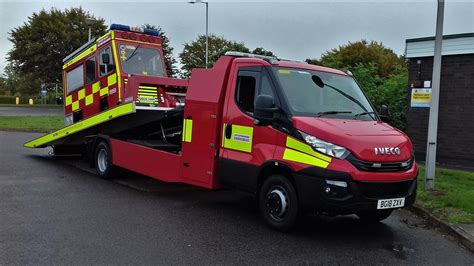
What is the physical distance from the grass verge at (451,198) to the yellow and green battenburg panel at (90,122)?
5.45 meters

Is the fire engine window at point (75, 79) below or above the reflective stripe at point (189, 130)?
above

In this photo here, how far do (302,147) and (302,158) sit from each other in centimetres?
14

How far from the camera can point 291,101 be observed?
20.5 feet

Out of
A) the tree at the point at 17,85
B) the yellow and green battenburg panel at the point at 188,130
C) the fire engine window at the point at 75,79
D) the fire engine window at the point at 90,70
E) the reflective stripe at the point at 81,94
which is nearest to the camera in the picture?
the yellow and green battenburg panel at the point at 188,130

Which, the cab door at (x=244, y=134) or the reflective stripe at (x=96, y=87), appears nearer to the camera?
the cab door at (x=244, y=134)

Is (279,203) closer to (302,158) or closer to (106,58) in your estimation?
(302,158)

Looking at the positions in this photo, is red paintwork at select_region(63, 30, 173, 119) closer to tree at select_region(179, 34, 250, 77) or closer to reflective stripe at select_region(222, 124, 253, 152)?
reflective stripe at select_region(222, 124, 253, 152)

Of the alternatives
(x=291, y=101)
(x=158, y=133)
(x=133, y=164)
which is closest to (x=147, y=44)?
(x=158, y=133)

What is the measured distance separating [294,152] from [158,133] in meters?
4.48

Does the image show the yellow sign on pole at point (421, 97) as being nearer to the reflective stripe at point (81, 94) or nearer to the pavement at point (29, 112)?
the reflective stripe at point (81, 94)

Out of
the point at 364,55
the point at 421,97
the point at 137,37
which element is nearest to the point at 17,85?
the point at 364,55

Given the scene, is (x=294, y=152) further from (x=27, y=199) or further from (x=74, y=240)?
(x=27, y=199)

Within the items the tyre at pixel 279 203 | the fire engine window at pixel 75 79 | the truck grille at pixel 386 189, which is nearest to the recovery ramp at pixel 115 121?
the fire engine window at pixel 75 79

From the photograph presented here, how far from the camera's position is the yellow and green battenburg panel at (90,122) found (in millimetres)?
9116
